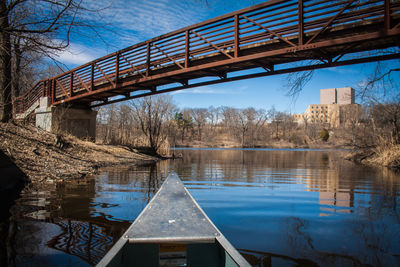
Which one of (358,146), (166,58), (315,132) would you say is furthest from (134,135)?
(315,132)

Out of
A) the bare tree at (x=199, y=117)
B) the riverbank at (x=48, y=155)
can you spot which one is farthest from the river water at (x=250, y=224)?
the bare tree at (x=199, y=117)

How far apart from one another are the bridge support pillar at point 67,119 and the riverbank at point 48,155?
7.32 ft

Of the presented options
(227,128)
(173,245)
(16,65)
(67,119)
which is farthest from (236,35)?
(227,128)

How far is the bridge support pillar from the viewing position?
49.4 feet

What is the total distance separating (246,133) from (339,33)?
188ft

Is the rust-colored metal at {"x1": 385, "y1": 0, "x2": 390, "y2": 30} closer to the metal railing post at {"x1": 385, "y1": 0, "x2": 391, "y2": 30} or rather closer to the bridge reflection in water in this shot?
the metal railing post at {"x1": 385, "y1": 0, "x2": 391, "y2": 30}

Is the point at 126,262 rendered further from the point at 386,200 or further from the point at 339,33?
the point at 339,33

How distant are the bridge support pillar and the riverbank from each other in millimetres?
2231

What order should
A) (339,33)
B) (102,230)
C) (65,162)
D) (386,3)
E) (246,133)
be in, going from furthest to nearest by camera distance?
(246,133)
(65,162)
(339,33)
(386,3)
(102,230)

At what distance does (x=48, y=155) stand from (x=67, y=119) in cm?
785

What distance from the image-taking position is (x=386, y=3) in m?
6.33

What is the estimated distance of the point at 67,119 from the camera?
1641 centimetres

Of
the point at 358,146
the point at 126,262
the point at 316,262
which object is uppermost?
the point at 358,146

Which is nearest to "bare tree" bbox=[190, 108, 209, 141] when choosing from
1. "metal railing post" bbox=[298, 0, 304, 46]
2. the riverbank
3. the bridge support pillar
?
the bridge support pillar
